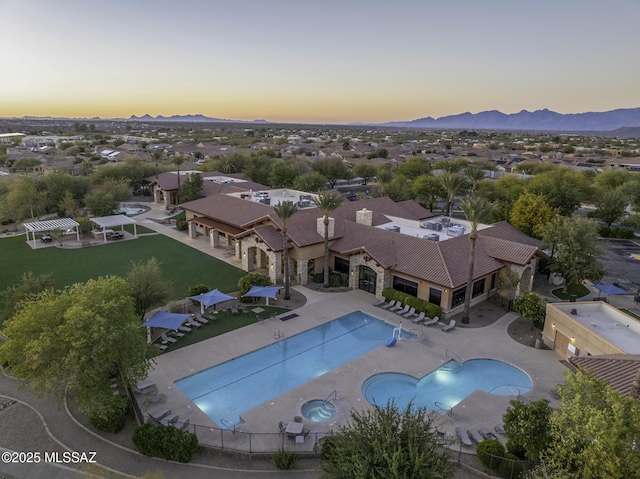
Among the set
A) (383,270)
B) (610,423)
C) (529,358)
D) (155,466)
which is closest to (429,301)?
(383,270)

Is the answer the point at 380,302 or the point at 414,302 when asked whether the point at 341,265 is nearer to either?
the point at 380,302

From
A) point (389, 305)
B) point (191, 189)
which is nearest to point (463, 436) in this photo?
point (389, 305)

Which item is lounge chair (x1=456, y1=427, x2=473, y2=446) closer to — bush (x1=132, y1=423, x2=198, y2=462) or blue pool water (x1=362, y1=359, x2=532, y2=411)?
blue pool water (x1=362, y1=359, x2=532, y2=411)

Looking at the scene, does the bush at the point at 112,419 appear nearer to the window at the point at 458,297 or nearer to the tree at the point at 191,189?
the window at the point at 458,297

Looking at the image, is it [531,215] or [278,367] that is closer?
[278,367]

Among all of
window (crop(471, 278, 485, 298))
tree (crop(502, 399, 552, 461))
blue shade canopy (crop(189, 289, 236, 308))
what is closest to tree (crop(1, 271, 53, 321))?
blue shade canopy (crop(189, 289, 236, 308))

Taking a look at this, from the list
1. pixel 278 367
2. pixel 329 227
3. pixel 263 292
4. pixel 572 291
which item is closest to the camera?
pixel 278 367
